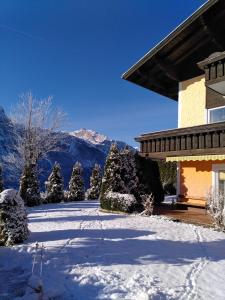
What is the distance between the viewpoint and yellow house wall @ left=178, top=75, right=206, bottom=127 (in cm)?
1900

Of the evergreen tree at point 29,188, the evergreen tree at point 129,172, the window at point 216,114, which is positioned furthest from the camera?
the evergreen tree at point 29,188

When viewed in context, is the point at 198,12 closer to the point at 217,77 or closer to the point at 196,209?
the point at 217,77

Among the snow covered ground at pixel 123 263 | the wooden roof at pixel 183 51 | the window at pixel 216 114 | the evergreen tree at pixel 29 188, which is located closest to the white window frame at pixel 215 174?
the window at pixel 216 114

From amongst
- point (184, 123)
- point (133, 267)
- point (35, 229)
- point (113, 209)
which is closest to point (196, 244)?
point (133, 267)

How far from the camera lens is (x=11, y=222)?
11.3m

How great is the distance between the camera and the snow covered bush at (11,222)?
11.1 m

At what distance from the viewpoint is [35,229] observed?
14.0m

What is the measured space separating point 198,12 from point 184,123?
6.37 metres

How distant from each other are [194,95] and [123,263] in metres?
13.5

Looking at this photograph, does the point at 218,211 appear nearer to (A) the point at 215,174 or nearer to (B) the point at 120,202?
(A) the point at 215,174

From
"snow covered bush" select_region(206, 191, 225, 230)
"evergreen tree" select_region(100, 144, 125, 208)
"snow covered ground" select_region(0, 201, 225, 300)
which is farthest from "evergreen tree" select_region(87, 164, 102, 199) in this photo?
"snow covered bush" select_region(206, 191, 225, 230)

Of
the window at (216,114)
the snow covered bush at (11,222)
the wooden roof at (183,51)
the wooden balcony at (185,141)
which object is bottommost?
the snow covered bush at (11,222)

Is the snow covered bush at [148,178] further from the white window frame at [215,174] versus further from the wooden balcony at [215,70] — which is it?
the wooden balcony at [215,70]

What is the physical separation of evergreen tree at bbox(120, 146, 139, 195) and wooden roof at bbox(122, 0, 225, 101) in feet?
19.3
